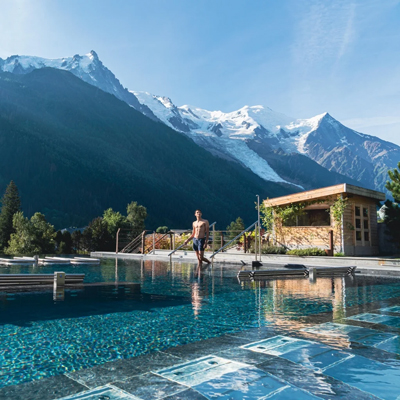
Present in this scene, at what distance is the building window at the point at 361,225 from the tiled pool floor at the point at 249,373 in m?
13.7

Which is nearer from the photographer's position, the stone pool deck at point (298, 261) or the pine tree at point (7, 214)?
the stone pool deck at point (298, 261)

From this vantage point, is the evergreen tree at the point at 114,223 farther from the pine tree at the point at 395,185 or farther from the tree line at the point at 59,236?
the pine tree at the point at 395,185

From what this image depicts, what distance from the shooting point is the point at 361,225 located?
16719mm

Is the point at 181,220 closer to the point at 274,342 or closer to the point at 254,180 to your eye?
the point at 254,180

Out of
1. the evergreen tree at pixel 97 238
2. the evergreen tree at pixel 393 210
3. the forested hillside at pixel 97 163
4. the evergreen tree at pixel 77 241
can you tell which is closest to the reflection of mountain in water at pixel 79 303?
the evergreen tree at pixel 393 210

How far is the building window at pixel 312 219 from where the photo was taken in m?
18.1

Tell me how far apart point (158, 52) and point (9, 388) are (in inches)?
1449

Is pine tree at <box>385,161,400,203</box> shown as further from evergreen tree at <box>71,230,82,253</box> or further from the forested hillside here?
the forested hillside

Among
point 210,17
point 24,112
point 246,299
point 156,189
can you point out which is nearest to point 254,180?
point 156,189

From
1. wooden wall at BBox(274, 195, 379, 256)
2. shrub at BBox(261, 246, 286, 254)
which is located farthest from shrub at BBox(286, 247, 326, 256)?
wooden wall at BBox(274, 195, 379, 256)

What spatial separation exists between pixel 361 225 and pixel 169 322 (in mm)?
14489

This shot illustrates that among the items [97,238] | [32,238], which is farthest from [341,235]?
[32,238]

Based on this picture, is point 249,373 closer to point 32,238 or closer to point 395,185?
point 395,185

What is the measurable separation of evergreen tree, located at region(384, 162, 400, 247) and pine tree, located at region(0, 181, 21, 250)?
30.4 m
